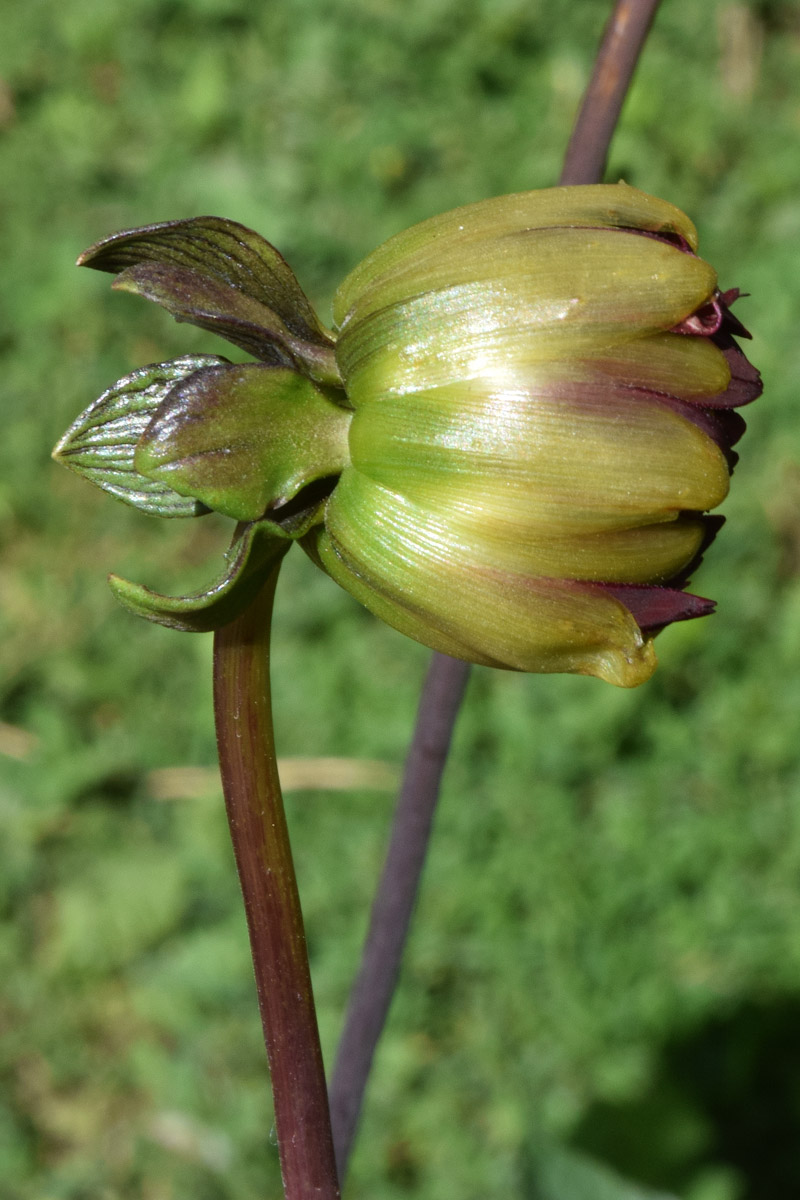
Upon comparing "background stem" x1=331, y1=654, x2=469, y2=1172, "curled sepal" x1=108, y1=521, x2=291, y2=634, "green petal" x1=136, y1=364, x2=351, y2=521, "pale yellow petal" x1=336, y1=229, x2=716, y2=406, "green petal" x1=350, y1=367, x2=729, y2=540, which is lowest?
"background stem" x1=331, y1=654, x2=469, y2=1172

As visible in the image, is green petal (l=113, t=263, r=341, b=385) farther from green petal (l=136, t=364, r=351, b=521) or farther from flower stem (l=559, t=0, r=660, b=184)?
flower stem (l=559, t=0, r=660, b=184)

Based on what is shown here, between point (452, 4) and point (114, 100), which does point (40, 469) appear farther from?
point (452, 4)

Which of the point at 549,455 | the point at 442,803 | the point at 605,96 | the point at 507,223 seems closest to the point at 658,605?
the point at 549,455

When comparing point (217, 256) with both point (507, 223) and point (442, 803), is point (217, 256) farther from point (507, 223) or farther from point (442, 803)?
point (442, 803)

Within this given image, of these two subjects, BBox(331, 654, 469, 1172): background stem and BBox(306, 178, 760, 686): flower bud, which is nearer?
BBox(306, 178, 760, 686): flower bud

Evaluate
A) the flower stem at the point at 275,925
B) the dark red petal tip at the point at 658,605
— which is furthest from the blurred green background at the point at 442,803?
the dark red petal tip at the point at 658,605

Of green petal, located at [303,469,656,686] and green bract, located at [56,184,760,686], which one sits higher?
green bract, located at [56,184,760,686]

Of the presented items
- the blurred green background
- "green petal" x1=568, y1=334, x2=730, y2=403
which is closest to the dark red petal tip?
"green petal" x1=568, y1=334, x2=730, y2=403

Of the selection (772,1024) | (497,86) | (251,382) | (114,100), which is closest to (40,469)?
(114,100)
